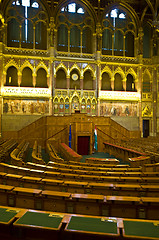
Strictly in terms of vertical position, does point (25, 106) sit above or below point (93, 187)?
above

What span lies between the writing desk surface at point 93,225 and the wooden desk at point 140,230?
129 millimetres

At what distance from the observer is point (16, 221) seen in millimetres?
2449

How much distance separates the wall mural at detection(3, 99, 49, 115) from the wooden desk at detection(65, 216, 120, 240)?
21304 millimetres

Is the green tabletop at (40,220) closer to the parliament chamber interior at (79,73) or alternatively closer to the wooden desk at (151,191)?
the wooden desk at (151,191)

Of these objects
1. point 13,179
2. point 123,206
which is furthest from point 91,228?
point 13,179

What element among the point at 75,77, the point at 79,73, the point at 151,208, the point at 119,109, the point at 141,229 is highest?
the point at 79,73

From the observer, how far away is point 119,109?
2533 centimetres

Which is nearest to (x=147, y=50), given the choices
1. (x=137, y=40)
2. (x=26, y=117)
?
(x=137, y=40)

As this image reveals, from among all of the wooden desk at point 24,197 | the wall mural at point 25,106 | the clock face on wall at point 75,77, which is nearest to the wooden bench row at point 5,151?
the wooden desk at point 24,197

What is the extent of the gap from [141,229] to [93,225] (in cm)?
55

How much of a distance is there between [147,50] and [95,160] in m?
22.9

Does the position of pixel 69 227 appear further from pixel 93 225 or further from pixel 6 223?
pixel 6 223

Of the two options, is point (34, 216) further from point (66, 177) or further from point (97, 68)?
point (97, 68)

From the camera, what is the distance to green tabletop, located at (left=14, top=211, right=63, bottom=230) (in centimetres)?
240
